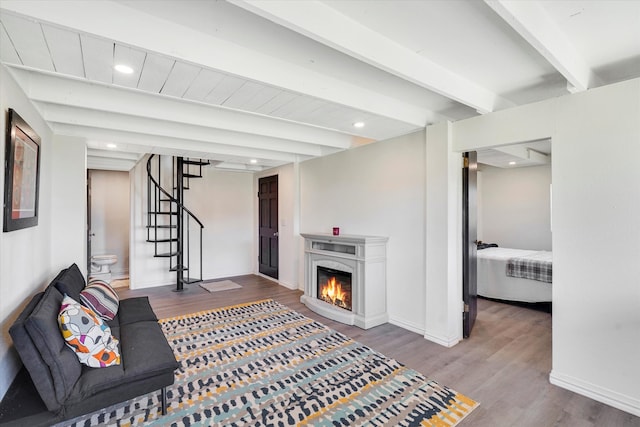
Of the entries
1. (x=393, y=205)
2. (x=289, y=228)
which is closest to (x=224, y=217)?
(x=289, y=228)

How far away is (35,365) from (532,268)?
5.27m

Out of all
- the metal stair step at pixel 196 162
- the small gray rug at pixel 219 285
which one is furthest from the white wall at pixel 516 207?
the metal stair step at pixel 196 162

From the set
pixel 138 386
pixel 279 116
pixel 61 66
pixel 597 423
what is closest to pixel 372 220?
pixel 279 116

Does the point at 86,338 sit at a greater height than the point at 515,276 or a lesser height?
greater

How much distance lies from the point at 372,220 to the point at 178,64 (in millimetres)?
2907

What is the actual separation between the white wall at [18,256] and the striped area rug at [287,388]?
73 cm

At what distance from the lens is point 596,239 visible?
230 centimetres

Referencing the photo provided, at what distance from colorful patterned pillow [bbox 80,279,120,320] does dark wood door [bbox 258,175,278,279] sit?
3311 millimetres

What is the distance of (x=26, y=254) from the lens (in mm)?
2480

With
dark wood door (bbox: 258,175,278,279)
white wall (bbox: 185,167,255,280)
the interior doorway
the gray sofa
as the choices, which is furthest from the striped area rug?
the interior doorway

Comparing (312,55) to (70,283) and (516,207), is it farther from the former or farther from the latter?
(516,207)

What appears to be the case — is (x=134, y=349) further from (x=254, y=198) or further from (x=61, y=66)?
(x=254, y=198)

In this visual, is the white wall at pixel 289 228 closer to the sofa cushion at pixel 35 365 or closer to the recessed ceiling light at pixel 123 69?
the recessed ceiling light at pixel 123 69

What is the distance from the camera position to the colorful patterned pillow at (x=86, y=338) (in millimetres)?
1888
